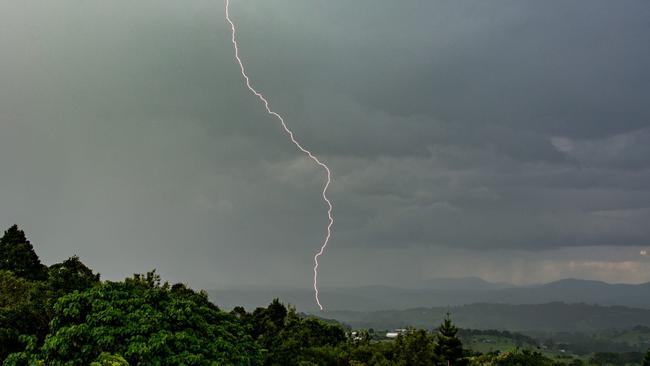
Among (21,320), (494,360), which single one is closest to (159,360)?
(21,320)

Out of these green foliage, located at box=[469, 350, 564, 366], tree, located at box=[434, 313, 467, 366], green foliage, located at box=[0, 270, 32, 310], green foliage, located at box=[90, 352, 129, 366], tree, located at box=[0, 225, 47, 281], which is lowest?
green foliage, located at box=[469, 350, 564, 366]

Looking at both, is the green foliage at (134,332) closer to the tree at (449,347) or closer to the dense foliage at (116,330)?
the dense foliage at (116,330)

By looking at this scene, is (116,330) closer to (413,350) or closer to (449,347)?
(413,350)

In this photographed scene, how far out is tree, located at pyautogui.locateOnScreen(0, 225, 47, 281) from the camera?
64.1 metres

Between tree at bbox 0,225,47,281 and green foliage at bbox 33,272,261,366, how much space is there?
38.1 metres

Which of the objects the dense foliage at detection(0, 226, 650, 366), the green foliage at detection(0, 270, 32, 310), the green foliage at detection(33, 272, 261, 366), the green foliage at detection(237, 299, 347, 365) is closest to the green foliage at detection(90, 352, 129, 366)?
the dense foliage at detection(0, 226, 650, 366)

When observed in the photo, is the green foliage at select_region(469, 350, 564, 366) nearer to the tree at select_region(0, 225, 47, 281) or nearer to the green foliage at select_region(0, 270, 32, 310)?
the green foliage at select_region(0, 270, 32, 310)

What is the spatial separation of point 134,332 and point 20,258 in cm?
4767

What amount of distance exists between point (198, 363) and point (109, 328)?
5.72 meters

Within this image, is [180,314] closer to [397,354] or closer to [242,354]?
[242,354]

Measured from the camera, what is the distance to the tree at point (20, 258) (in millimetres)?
64125

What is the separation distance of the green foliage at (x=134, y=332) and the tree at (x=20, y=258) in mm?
38098

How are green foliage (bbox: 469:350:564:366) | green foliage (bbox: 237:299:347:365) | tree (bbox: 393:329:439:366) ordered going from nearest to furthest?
1. green foliage (bbox: 237:299:347:365)
2. tree (bbox: 393:329:439:366)
3. green foliage (bbox: 469:350:564:366)

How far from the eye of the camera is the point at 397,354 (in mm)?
A: 63938
